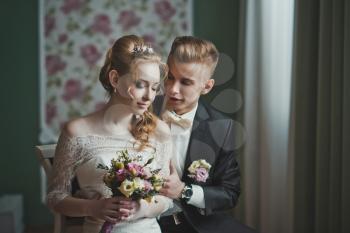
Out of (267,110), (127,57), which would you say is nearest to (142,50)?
(127,57)

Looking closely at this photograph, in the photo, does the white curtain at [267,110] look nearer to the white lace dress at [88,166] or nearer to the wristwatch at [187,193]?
the wristwatch at [187,193]

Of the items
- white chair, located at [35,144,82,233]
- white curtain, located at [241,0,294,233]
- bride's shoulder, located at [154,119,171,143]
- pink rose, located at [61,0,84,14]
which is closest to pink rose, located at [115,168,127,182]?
bride's shoulder, located at [154,119,171,143]

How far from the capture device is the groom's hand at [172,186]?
1.48 m

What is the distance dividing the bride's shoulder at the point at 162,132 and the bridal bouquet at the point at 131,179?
206 mm

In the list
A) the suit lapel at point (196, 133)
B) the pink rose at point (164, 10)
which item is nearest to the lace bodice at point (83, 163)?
the suit lapel at point (196, 133)

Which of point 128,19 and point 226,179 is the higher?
point 128,19

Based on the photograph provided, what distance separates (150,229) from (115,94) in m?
0.44

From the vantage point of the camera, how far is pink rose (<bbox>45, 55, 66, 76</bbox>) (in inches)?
141

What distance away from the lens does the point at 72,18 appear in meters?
3.59

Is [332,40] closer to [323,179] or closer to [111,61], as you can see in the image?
[323,179]

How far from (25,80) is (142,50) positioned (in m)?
2.39

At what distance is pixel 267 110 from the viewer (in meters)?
3.09

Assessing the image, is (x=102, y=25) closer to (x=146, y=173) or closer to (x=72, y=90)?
(x=72, y=90)

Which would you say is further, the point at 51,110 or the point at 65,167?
the point at 51,110
